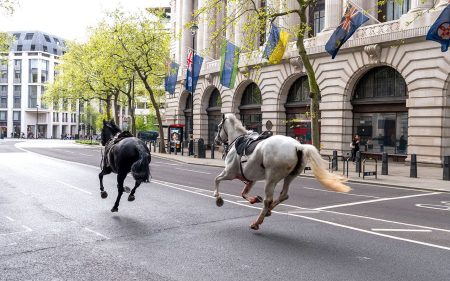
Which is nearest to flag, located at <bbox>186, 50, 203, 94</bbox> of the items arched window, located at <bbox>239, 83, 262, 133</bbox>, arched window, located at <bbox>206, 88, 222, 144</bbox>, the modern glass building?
arched window, located at <bbox>239, 83, 262, 133</bbox>

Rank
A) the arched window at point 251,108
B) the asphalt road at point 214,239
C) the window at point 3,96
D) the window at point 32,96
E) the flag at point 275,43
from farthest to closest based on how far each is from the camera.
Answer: the window at point 3,96, the window at point 32,96, the arched window at point 251,108, the flag at point 275,43, the asphalt road at point 214,239

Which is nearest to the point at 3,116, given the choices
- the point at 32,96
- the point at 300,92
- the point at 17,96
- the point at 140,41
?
the point at 17,96

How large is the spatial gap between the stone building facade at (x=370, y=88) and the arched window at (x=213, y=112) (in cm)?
385

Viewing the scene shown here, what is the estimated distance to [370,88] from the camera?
31453 mm

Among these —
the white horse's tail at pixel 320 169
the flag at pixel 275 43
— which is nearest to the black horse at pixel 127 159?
the white horse's tail at pixel 320 169

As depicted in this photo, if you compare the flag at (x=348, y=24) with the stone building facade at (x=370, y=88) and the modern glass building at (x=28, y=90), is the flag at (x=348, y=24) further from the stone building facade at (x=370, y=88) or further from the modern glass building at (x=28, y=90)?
the modern glass building at (x=28, y=90)

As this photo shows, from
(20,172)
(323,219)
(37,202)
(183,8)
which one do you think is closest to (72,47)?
(183,8)

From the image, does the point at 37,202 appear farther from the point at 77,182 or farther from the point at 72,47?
the point at 72,47

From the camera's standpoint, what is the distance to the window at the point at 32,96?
120 meters

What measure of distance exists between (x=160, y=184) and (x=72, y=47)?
46805 mm

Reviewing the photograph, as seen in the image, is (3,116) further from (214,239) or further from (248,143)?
(214,239)

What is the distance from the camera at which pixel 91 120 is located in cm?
11181

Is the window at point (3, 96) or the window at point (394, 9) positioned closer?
the window at point (394, 9)

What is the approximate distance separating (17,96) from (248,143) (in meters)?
126
